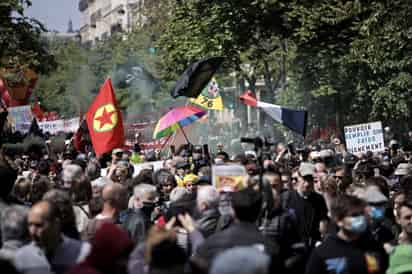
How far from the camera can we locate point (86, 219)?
9.90 m

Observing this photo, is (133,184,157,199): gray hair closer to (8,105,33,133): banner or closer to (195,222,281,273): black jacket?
(195,222,281,273): black jacket

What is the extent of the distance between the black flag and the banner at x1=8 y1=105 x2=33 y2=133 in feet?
34.9

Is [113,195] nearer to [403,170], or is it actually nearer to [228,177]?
[228,177]

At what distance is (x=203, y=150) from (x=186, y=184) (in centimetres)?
608

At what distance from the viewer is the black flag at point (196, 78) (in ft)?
61.2

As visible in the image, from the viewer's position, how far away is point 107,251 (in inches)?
257

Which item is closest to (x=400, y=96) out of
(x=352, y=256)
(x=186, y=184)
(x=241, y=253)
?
(x=186, y=184)

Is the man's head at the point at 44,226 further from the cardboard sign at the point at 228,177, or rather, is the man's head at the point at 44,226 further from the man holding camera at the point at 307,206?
the man holding camera at the point at 307,206

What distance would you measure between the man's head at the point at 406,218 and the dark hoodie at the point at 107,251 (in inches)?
104

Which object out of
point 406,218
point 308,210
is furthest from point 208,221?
point 308,210

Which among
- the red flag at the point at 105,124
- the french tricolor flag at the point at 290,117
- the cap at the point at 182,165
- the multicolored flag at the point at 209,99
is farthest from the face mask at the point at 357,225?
the multicolored flag at the point at 209,99

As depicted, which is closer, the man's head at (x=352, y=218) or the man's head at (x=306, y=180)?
the man's head at (x=352, y=218)

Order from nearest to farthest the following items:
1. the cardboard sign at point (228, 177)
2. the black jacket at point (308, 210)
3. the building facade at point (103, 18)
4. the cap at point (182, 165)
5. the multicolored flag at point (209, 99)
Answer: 1. the cardboard sign at point (228, 177)
2. the black jacket at point (308, 210)
3. the cap at point (182, 165)
4. the multicolored flag at point (209, 99)
5. the building facade at point (103, 18)

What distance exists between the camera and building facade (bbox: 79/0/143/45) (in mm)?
134750
